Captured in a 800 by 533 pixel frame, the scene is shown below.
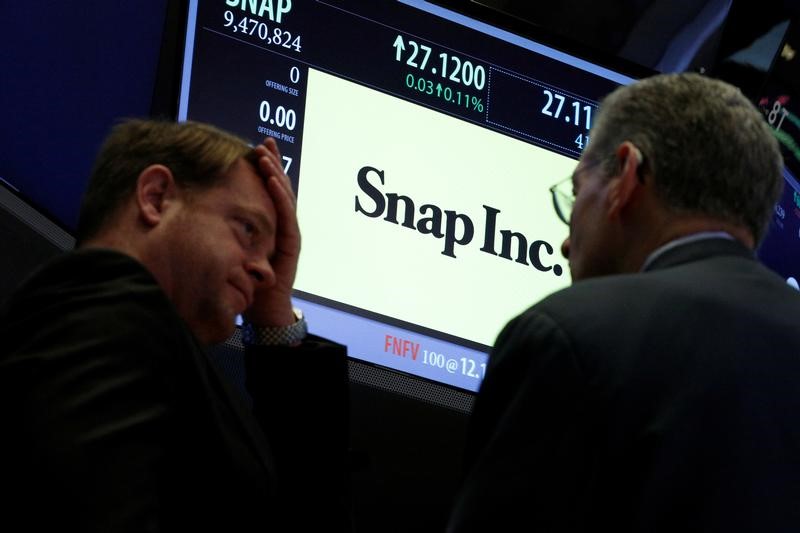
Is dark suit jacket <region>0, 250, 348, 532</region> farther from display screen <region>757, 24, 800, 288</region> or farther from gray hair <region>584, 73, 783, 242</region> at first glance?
display screen <region>757, 24, 800, 288</region>

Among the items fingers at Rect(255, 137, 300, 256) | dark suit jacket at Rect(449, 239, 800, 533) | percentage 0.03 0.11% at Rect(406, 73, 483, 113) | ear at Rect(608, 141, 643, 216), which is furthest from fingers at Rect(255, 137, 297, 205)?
percentage 0.03 0.11% at Rect(406, 73, 483, 113)

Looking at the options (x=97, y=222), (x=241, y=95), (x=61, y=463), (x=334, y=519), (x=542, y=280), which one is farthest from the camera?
(x=542, y=280)

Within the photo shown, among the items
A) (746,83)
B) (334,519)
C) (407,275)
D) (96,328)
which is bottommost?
(334,519)

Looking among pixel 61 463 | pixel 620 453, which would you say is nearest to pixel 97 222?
pixel 61 463

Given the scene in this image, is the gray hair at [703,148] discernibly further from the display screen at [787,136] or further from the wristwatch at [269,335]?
the display screen at [787,136]

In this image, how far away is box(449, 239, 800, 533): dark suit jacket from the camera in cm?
153

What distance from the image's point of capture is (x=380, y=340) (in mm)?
2887

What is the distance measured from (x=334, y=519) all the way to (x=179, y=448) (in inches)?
25.1

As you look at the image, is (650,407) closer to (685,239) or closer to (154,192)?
(685,239)

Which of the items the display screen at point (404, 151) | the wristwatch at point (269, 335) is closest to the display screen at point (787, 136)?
the display screen at point (404, 151)

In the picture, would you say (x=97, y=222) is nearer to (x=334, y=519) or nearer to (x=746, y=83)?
(x=334, y=519)

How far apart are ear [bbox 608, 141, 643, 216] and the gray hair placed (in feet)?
0.04

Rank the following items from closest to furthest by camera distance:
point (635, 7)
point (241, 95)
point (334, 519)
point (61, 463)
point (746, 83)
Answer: point (61, 463), point (334, 519), point (241, 95), point (746, 83), point (635, 7)

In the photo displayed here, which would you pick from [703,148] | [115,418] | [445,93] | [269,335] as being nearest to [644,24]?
[445,93]
